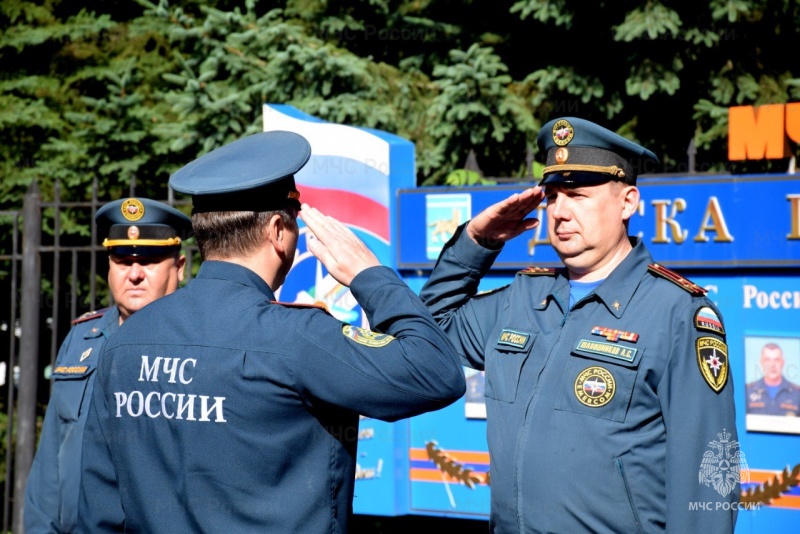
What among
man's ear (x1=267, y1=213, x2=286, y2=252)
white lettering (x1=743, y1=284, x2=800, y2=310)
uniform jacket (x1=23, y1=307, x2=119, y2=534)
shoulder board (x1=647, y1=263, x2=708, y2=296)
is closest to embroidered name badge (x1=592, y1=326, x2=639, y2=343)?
shoulder board (x1=647, y1=263, x2=708, y2=296)

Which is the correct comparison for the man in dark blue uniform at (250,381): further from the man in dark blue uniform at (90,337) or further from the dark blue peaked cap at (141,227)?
the dark blue peaked cap at (141,227)

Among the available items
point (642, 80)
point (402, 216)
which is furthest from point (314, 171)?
point (642, 80)

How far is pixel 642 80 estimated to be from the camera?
7602 mm

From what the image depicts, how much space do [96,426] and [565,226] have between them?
57.2 inches

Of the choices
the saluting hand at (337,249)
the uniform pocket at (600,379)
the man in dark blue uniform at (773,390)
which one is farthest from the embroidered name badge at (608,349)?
the man in dark blue uniform at (773,390)

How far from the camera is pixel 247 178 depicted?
2316 millimetres

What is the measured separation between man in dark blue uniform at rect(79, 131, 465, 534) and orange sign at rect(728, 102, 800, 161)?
3799 millimetres

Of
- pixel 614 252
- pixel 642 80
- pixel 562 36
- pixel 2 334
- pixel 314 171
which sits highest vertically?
pixel 562 36

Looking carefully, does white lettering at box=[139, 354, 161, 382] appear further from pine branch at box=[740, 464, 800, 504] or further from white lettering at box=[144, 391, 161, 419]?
pine branch at box=[740, 464, 800, 504]

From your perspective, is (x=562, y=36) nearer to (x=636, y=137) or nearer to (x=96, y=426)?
(x=636, y=137)

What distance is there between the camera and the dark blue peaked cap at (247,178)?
2.31 metres

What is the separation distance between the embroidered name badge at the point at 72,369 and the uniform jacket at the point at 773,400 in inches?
127

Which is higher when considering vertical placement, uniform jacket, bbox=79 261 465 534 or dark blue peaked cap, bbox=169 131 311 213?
dark blue peaked cap, bbox=169 131 311 213

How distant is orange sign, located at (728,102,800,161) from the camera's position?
17.9 feet
